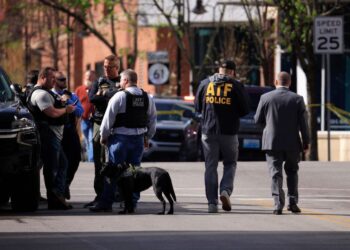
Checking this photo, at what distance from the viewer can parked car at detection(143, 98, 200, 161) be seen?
3491cm

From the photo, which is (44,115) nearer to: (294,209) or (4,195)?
(4,195)

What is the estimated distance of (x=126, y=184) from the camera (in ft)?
58.5

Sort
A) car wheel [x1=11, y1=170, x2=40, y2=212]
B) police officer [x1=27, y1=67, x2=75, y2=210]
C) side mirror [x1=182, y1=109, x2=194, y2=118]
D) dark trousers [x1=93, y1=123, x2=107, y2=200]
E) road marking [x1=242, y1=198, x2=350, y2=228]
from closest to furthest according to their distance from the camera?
road marking [x1=242, y1=198, x2=350, y2=228]
car wheel [x1=11, y1=170, x2=40, y2=212]
police officer [x1=27, y1=67, x2=75, y2=210]
dark trousers [x1=93, y1=123, x2=107, y2=200]
side mirror [x1=182, y1=109, x2=194, y2=118]

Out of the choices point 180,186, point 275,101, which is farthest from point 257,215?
point 180,186

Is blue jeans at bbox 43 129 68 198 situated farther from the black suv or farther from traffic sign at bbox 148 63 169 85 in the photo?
traffic sign at bbox 148 63 169 85

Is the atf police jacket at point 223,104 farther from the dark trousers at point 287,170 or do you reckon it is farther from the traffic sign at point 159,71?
the traffic sign at point 159,71

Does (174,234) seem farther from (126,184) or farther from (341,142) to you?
(341,142)

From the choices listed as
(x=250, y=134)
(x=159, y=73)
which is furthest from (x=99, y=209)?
(x=159, y=73)

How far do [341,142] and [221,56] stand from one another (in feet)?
53.7

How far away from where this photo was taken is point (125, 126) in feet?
59.4

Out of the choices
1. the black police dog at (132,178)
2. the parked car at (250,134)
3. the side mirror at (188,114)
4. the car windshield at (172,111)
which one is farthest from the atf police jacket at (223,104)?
the car windshield at (172,111)

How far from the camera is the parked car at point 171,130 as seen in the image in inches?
1374

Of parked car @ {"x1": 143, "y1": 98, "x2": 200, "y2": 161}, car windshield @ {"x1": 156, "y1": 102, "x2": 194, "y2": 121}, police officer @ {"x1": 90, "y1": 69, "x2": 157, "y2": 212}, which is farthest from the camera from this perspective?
car windshield @ {"x1": 156, "y1": 102, "x2": 194, "y2": 121}

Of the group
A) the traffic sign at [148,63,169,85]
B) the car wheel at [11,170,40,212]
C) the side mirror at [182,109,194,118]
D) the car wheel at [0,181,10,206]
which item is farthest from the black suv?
the traffic sign at [148,63,169,85]
